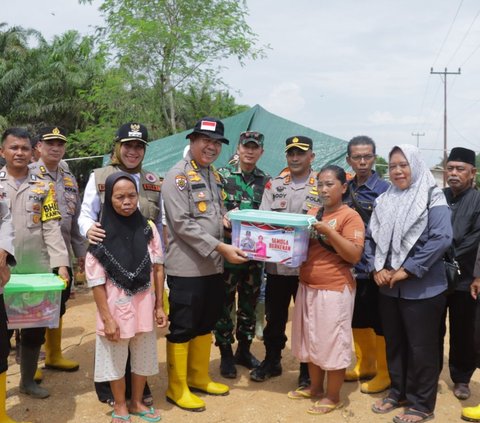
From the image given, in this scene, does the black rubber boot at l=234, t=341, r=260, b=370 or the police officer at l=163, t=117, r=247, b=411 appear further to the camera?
the black rubber boot at l=234, t=341, r=260, b=370

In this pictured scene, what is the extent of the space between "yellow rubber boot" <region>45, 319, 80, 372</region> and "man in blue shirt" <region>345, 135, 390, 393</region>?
263 cm

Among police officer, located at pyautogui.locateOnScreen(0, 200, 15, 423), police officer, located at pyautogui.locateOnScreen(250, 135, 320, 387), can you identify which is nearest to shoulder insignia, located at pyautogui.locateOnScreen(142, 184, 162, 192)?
police officer, located at pyautogui.locateOnScreen(250, 135, 320, 387)

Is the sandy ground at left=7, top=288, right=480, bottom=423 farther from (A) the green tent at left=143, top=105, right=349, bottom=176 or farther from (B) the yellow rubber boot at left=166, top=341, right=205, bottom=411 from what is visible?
(A) the green tent at left=143, top=105, right=349, bottom=176

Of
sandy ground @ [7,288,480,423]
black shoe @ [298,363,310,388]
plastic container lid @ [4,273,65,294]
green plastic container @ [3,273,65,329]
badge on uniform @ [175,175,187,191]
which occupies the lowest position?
sandy ground @ [7,288,480,423]

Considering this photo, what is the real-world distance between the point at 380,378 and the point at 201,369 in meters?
1.50

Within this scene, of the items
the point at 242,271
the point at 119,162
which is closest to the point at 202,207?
the point at 119,162

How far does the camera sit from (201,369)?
4.05 meters

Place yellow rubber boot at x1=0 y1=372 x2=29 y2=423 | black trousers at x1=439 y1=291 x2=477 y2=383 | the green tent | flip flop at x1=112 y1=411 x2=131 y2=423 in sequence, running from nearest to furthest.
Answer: yellow rubber boot at x1=0 y1=372 x2=29 y2=423, flip flop at x1=112 y1=411 x2=131 y2=423, black trousers at x1=439 y1=291 x2=477 y2=383, the green tent

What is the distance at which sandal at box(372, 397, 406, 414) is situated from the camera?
3.73 meters

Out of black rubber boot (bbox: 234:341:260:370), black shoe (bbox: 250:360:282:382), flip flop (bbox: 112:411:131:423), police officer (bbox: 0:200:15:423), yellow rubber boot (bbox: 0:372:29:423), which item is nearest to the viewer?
police officer (bbox: 0:200:15:423)

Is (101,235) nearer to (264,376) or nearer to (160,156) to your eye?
(264,376)

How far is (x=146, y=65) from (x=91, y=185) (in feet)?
43.3

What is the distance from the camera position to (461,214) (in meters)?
3.96

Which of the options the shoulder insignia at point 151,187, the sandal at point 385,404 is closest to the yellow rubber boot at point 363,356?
the sandal at point 385,404
